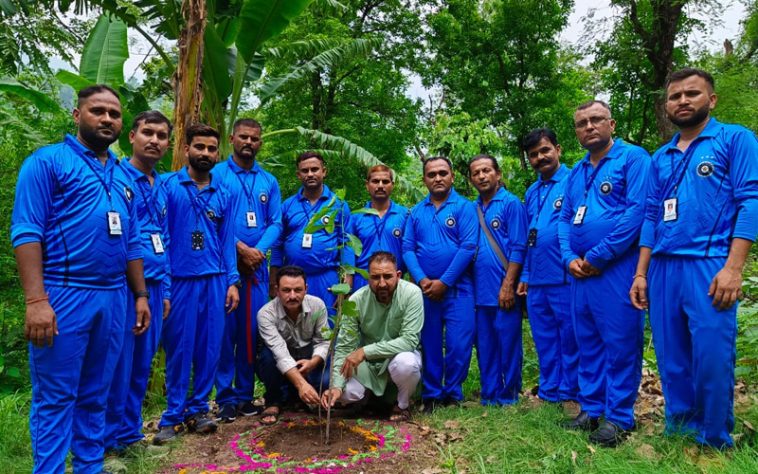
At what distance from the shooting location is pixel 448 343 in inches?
202

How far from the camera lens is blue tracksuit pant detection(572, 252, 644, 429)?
385cm

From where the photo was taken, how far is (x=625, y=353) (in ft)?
12.6

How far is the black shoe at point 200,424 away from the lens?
433cm

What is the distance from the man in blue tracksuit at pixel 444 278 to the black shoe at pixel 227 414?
5.42ft

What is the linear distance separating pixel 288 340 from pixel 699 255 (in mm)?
3214

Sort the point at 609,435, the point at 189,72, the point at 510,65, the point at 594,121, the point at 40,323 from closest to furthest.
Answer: the point at 40,323
the point at 609,435
the point at 594,121
the point at 189,72
the point at 510,65

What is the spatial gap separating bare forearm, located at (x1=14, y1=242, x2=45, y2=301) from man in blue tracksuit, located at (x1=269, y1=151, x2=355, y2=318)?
2.51 metres

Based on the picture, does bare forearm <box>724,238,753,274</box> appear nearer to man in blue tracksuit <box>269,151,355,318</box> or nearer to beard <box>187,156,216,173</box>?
man in blue tracksuit <box>269,151,355,318</box>

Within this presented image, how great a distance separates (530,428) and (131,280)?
9.67 feet

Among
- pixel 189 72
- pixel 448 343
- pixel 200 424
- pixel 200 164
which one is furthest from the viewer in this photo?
pixel 189 72

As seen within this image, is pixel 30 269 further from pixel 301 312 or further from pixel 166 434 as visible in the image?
pixel 301 312

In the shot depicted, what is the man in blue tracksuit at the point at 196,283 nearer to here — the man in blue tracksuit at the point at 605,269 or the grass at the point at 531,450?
the grass at the point at 531,450

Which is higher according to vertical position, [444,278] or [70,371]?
[444,278]

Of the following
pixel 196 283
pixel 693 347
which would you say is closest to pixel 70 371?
pixel 196 283
